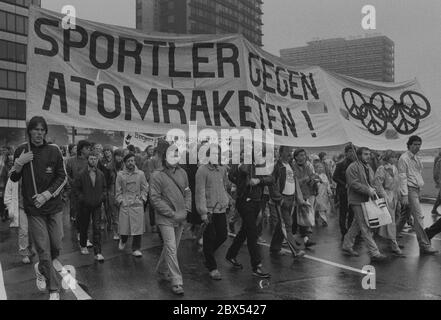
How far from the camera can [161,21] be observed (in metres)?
73.9

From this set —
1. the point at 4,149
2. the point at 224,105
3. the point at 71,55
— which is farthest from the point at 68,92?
the point at 4,149

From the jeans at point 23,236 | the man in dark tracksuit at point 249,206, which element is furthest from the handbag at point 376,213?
the jeans at point 23,236

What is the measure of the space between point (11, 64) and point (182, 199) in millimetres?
53485

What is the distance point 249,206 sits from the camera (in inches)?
262

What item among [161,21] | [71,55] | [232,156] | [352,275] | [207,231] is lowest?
[352,275]

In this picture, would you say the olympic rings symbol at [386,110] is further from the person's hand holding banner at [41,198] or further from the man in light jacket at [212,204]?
the person's hand holding banner at [41,198]

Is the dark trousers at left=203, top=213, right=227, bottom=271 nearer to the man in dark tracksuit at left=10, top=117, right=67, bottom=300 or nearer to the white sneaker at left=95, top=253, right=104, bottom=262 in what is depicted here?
the white sneaker at left=95, top=253, right=104, bottom=262

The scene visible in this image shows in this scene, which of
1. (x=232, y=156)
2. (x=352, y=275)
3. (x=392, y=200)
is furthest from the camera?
(x=392, y=200)

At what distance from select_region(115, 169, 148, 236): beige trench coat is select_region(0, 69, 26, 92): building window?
50.5 metres

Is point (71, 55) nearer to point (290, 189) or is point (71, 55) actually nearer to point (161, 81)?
point (161, 81)

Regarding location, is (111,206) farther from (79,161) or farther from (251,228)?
(251,228)

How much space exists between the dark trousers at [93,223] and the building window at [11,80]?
50681mm

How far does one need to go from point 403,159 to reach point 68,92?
5.68 m
